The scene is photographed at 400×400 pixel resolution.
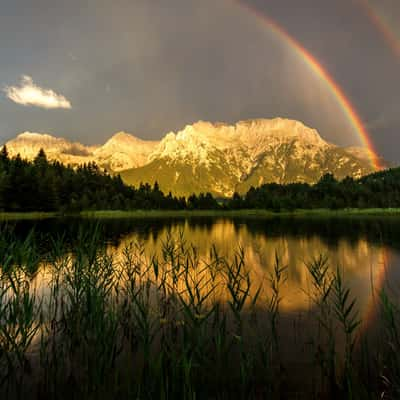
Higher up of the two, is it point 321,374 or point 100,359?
point 100,359

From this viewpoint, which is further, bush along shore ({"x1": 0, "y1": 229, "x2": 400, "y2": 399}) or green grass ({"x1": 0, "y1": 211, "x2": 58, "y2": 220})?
green grass ({"x1": 0, "y1": 211, "x2": 58, "y2": 220})

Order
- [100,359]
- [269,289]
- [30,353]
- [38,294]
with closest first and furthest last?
[100,359]
[30,353]
[38,294]
[269,289]

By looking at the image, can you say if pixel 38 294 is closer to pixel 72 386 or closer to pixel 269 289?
pixel 72 386

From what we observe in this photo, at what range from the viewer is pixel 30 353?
11.3m

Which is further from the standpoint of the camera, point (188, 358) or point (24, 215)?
point (24, 215)

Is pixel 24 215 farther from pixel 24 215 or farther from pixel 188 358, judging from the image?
pixel 188 358

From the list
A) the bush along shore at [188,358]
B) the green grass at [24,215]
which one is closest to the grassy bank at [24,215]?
the green grass at [24,215]

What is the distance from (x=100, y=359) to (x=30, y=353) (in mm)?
5783

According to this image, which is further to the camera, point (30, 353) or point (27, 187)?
point (27, 187)

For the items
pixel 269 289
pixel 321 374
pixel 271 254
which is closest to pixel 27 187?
pixel 271 254

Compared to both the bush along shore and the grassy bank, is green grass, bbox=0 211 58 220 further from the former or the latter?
the bush along shore

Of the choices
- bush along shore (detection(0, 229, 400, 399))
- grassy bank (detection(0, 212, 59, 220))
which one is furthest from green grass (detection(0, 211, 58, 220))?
bush along shore (detection(0, 229, 400, 399))

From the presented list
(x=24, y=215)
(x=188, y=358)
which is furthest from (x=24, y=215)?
(x=188, y=358)

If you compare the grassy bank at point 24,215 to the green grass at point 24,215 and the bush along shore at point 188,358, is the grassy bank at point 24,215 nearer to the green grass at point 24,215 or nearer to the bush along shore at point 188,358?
the green grass at point 24,215
